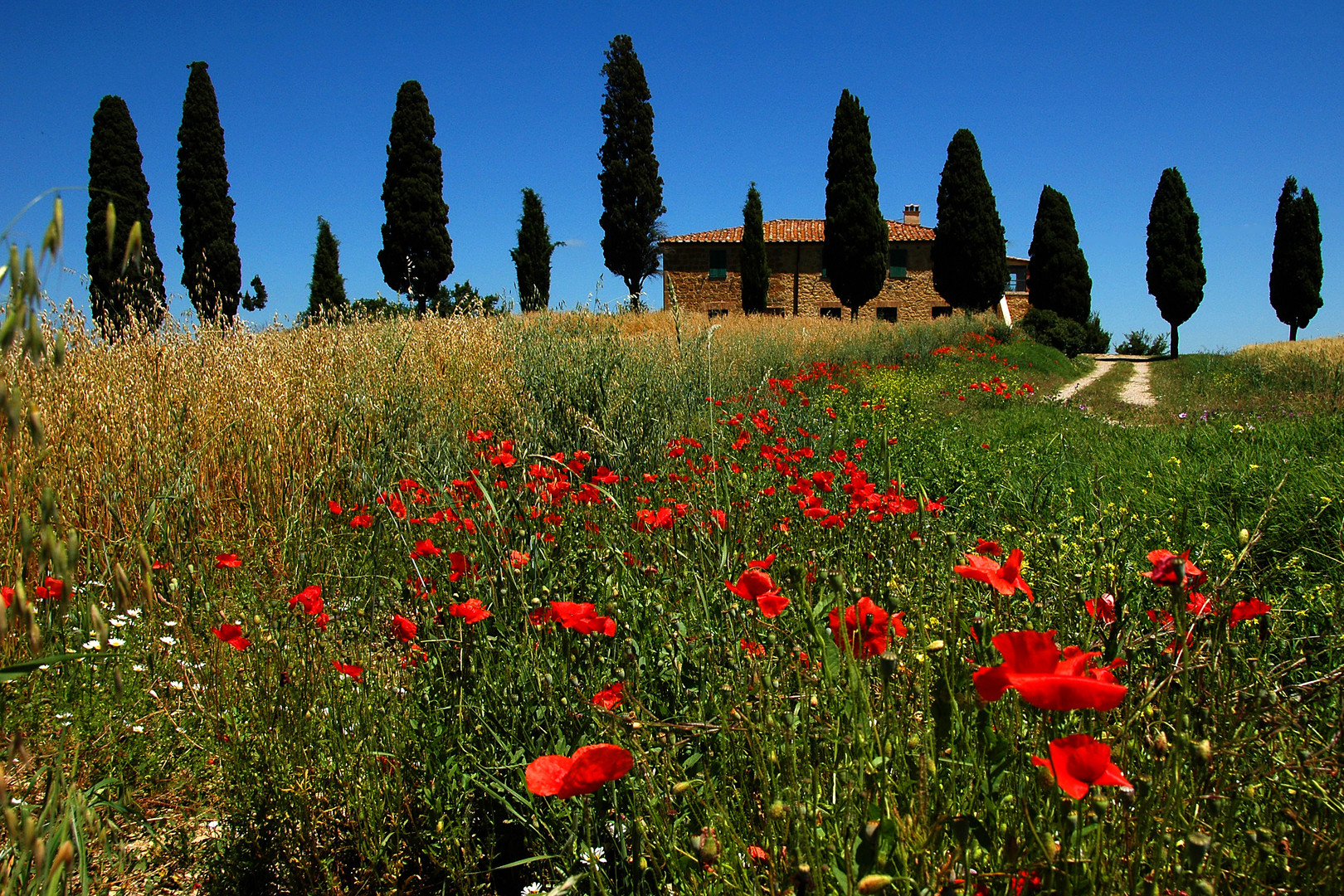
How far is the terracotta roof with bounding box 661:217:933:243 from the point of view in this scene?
32094mm

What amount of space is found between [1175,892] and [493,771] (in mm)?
1169

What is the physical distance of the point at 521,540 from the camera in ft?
7.06

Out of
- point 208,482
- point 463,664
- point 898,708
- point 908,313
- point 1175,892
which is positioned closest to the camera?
point 1175,892

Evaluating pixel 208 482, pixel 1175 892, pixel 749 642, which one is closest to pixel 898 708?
pixel 749 642

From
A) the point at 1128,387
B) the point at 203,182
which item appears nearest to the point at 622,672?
the point at 1128,387

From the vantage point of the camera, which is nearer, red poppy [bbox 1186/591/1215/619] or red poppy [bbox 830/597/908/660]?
red poppy [bbox 830/597/908/660]

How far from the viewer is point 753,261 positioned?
28.3 meters

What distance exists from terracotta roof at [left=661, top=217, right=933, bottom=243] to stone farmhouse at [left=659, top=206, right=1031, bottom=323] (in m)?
0.04

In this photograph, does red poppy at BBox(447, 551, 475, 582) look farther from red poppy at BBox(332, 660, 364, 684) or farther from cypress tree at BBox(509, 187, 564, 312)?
cypress tree at BBox(509, 187, 564, 312)

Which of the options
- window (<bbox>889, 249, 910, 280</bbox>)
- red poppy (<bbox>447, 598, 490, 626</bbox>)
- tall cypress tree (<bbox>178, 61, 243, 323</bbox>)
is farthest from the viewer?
window (<bbox>889, 249, 910, 280</bbox>)

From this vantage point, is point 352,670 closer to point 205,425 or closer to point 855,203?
point 205,425

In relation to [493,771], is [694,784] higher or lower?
higher

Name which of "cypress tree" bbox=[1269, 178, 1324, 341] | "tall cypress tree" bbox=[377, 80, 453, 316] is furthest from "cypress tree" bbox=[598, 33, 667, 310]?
"cypress tree" bbox=[1269, 178, 1324, 341]

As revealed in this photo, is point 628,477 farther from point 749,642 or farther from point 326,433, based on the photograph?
point 749,642
